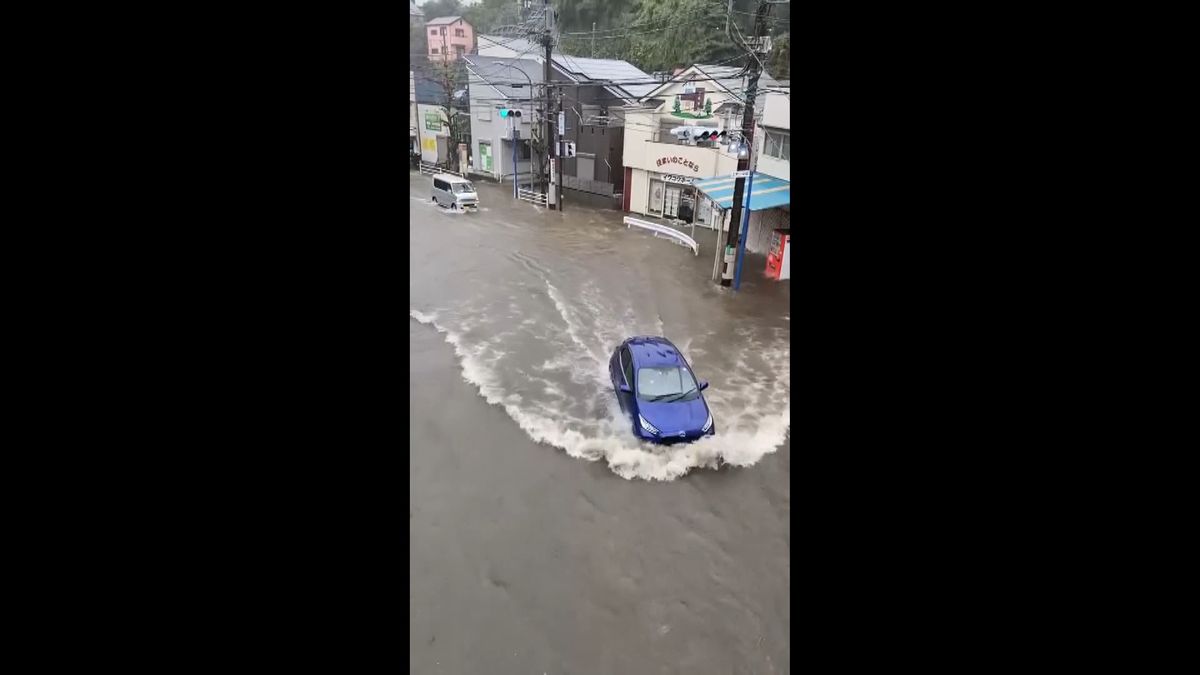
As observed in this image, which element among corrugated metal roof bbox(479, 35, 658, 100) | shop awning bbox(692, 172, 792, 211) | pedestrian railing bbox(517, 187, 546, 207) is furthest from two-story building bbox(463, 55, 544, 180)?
shop awning bbox(692, 172, 792, 211)

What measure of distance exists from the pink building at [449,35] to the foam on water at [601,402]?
2666 centimetres

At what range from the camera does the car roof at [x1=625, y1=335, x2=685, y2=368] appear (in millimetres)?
8102

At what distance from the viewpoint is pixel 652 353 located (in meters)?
8.31

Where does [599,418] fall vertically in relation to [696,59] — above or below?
below

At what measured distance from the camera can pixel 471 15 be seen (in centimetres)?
3475

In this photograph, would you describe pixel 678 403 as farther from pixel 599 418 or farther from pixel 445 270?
pixel 445 270

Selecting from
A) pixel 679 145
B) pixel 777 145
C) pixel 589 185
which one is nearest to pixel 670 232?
pixel 679 145

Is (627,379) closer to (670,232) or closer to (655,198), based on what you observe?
(670,232)

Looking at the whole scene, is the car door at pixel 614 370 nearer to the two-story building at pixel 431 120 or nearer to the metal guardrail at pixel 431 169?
the metal guardrail at pixel 431 169

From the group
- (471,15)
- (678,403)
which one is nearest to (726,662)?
(678,403)

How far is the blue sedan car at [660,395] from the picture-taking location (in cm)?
742

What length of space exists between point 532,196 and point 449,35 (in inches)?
661
